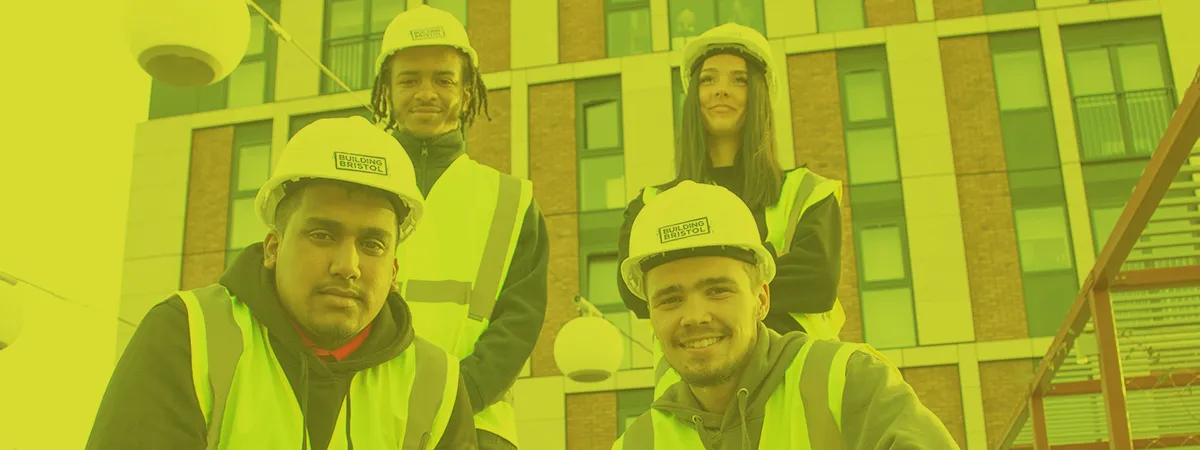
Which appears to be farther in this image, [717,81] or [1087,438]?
[1087,438]

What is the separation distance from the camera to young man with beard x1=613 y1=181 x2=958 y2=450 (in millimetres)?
3859

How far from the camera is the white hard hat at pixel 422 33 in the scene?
17.5 ft

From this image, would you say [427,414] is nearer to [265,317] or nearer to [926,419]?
[265,317]

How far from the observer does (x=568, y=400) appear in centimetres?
2158

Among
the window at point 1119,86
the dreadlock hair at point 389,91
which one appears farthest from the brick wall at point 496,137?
the dreadlock hair at point 389,91

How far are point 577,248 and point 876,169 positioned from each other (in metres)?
5.18

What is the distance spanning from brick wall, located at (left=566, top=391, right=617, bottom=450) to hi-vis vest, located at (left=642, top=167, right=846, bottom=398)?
644 inches

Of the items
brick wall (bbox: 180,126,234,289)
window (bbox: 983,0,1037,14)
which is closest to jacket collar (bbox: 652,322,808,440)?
window (bbox: 983,0,1037,14)

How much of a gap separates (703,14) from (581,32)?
2210mm

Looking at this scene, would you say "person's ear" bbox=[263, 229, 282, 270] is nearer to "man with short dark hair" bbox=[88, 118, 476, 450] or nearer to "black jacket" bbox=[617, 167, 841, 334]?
"man with short dark hair" bbox=[88, 118, 476, 450]

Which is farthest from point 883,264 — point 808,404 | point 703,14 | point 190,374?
point 190,374

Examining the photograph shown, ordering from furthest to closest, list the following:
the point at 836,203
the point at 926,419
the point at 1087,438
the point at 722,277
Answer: the point at 1087,438 < the point at 836,203 < the point at 722,277 < the point at 926,419

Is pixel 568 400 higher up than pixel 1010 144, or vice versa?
pixel 1010 144

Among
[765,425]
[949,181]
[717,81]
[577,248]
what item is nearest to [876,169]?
[949,181]
